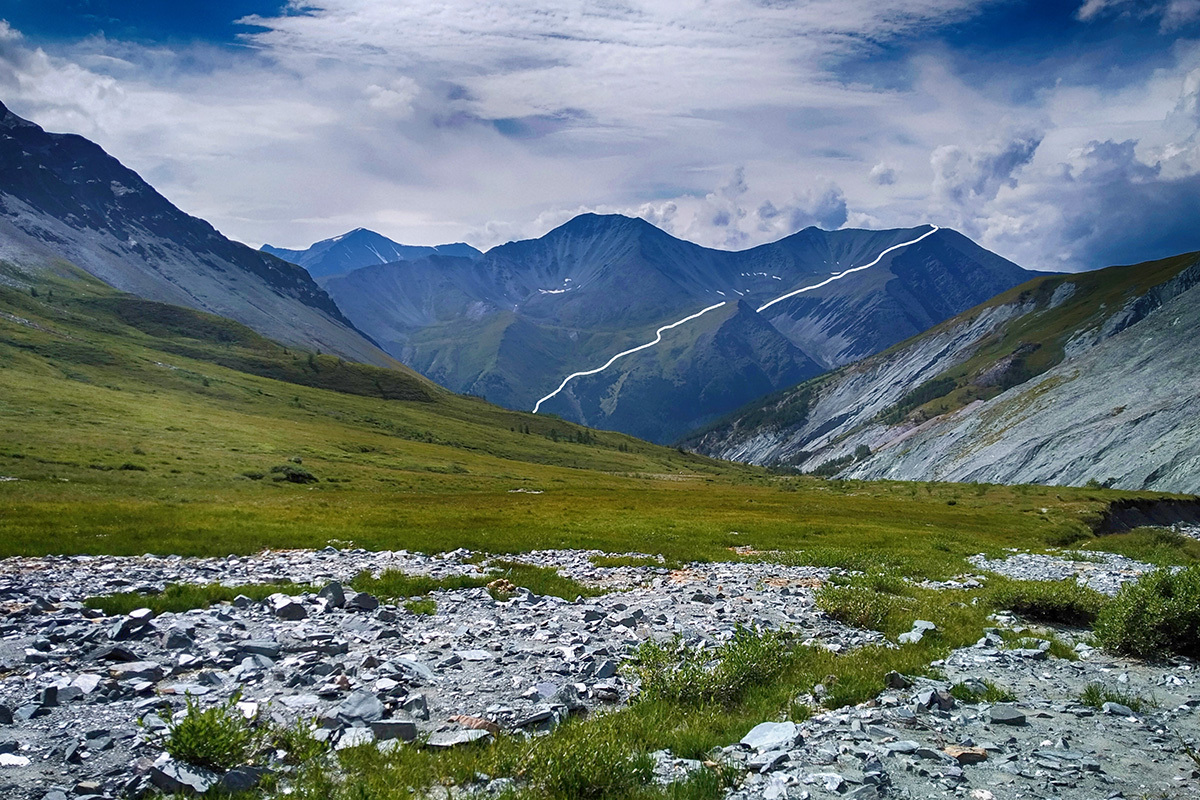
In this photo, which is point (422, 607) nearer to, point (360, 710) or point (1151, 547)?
point (360, 710)

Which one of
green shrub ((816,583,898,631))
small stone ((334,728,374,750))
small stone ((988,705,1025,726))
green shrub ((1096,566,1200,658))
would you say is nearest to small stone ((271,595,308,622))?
small stone ((334,728,374,750))

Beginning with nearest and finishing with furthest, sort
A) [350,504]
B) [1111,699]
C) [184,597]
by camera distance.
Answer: [1111,699]
[184,597]
[350,504]

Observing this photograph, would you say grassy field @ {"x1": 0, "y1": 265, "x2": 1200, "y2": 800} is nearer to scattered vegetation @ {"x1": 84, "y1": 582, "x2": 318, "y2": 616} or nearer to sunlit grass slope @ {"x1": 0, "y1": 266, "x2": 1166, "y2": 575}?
scattered vegetation @ {"x1": 84, "y1": 582, "x2": 318, "y2": 616}

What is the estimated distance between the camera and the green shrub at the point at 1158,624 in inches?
576

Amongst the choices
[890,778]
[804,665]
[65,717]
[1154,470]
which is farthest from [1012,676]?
[1154,470]

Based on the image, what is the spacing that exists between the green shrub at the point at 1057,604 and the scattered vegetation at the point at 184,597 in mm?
21061

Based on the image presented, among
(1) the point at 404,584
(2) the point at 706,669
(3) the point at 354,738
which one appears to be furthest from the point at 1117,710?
(1) the point at 404,584

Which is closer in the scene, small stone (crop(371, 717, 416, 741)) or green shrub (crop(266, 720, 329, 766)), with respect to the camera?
green shrub (crop(266, 720, 329, 766))

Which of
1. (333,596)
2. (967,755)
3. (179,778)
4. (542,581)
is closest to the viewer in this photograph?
(179,778)

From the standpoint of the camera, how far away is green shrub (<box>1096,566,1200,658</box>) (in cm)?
1464

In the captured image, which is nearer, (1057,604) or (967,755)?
(967,755)

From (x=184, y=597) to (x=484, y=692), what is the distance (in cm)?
988

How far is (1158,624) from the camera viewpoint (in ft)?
48.7

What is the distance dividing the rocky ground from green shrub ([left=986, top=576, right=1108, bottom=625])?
2.13 metres
